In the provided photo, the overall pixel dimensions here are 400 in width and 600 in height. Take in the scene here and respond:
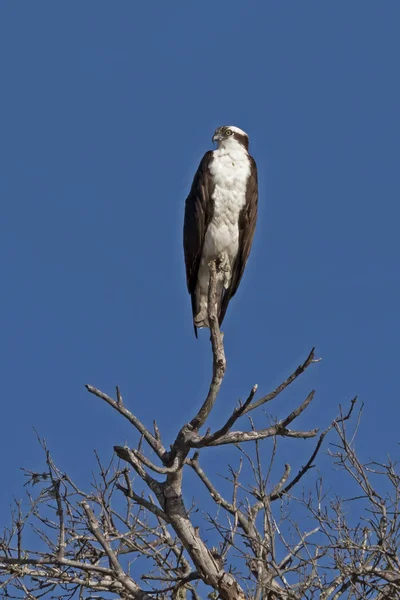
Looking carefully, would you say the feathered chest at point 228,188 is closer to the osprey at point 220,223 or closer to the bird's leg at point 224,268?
the osprey at point 220,223

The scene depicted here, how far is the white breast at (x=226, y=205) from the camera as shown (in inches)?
380

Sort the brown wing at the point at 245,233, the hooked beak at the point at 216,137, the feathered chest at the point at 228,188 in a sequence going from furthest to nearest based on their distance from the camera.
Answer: the hooked beak at the point at 216,137 → the brown wing at the point at 245,233 → the feathered chest at the point at 228,188

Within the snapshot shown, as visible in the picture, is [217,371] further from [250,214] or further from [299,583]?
[250,214]

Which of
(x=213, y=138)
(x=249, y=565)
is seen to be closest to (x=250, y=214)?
(x=213, y=138)

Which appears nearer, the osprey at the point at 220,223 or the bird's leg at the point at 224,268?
the osprey at the point at 220,223

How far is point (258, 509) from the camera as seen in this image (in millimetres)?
8148

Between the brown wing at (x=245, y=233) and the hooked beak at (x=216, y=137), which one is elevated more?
the hooked beak at (x=216, y=137)

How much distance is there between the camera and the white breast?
31.7ft

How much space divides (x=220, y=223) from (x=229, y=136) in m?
1.14

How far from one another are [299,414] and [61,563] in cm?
216

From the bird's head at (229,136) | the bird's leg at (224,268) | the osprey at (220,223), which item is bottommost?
the bird's leg at (224,268)

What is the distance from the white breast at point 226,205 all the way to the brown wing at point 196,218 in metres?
0.06

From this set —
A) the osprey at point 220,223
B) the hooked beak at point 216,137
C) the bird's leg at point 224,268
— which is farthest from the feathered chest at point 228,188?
the hooked beak at point 216,137

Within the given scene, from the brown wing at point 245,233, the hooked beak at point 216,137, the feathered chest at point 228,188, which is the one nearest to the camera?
the feathered chest at point 228,188
